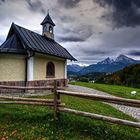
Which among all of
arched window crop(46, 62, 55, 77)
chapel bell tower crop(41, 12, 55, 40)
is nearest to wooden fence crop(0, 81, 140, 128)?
arched window crop(46, 62, 55, 77)

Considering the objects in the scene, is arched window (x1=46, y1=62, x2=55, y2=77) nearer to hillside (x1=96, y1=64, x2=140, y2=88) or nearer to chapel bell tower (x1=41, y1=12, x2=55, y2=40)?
chapel bell tower (x1=41, y1=12, x2=55, y2=40)

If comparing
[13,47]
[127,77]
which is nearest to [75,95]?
[13,47]

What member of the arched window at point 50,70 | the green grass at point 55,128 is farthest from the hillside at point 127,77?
the green grass at point 55,128

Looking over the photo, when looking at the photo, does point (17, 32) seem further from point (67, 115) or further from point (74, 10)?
point (67, 115)

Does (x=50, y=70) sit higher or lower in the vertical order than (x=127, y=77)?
higher

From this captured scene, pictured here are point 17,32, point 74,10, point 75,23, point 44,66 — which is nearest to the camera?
point 17,32

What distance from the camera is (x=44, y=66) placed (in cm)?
1736

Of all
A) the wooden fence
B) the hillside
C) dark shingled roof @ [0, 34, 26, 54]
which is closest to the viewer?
the wooden fence

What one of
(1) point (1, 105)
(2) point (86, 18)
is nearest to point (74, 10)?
(2) point (86, 18)

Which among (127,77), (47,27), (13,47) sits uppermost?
(47,27)

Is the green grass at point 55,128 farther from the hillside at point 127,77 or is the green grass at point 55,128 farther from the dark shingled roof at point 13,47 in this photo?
the hillside at point 127,77

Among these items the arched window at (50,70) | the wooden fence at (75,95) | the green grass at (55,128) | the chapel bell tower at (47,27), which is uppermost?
the chapel bell tower at (47,27)

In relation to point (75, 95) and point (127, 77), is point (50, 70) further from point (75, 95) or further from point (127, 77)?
point (127, 77)

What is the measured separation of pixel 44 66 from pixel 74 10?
804cm
